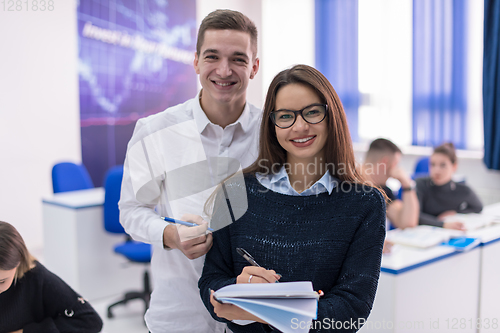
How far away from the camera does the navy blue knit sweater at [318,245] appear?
1022 millimetres

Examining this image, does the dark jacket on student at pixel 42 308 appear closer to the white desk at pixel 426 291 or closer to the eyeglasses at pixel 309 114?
the eyeglasses at pixel 309 114

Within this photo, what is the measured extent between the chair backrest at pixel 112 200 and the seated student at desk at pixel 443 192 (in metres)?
2.29

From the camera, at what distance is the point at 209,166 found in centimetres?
136

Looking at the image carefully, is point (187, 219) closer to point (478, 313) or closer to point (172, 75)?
point (478, 313)

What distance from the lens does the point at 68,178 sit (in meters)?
3.60

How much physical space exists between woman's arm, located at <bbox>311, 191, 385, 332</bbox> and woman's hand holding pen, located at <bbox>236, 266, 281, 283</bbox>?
0.12 meters

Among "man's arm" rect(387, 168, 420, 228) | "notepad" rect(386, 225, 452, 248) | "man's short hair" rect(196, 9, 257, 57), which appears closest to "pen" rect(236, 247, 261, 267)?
"man's short hair" rect(196, 9, 257, 57)

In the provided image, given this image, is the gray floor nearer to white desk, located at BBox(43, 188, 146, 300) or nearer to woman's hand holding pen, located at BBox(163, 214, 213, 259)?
white desk, located at BBox(43, 188, 146, 300)

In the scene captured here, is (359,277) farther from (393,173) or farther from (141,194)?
(393,173)

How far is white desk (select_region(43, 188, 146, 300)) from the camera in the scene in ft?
10.3

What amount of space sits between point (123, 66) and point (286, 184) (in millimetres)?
4226

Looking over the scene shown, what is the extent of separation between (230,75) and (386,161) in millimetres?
1738

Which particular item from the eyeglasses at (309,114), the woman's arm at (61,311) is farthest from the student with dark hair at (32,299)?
the eyeglasses at (309,114)

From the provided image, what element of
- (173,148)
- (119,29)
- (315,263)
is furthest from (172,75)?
(315,263)
